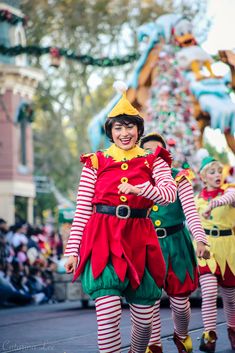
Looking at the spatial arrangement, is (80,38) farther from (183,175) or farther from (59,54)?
(183,175)

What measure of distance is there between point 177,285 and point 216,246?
5.02ft

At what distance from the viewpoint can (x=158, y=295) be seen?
684cm

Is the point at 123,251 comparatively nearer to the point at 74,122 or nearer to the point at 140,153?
the point at 140,153

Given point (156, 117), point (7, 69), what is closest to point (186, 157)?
point (156, 117)

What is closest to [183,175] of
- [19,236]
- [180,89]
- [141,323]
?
[141,323]

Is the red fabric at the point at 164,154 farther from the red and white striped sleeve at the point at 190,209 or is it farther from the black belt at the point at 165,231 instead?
the black belt at the point at 165,231

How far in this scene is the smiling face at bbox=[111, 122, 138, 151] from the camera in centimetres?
699

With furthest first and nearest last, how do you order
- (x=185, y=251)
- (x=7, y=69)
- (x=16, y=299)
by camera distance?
(x=7, y=69), (x=16, y=299), (x=185, y=251)

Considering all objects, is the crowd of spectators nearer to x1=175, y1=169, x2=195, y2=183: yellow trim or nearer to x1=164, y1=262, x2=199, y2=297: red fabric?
x1=164, y1=262, x2=199, y2=297: red fabric

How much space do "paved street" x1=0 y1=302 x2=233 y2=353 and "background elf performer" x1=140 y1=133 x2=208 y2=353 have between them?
903 mm

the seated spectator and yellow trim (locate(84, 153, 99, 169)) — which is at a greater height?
yellow trim (locate(84, 153, 99, 169))

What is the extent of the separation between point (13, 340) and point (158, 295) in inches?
171

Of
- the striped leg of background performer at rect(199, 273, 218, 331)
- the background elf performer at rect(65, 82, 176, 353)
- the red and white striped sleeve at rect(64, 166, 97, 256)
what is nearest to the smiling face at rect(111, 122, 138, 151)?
the background elf performer at rect(65, 82, 176, 353)

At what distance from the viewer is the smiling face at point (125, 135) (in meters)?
6.99
